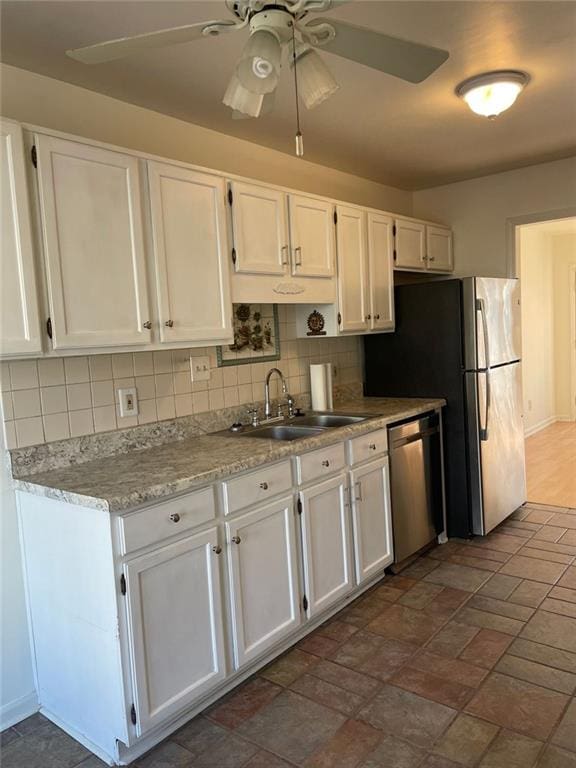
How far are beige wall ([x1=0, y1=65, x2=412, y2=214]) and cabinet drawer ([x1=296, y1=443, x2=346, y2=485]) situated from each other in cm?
163

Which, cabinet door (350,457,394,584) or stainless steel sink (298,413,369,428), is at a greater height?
stainless steel sink (298,413,369,428)

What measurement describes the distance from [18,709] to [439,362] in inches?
113

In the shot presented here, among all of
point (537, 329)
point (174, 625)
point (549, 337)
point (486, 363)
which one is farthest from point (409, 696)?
point (549, 337)

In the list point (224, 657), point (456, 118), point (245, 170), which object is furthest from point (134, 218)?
point (456, 118)

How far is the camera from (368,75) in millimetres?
2463

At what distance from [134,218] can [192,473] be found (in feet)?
3.32

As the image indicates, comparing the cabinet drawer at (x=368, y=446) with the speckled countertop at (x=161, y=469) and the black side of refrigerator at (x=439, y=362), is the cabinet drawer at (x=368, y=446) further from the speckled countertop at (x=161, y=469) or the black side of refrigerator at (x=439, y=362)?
the black side of refrigerator at (x=439, y=362)

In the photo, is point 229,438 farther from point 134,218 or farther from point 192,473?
point 134,218

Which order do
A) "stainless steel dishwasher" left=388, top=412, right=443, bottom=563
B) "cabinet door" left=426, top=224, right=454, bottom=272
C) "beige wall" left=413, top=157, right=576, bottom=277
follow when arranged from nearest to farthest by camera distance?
"stainless steel dishwasher" left=388, top=412, right=443, bottom=563, "beige wall" left=413, top=157, right=576, bottom=277, "cabinet door" left=426, top=224, right=454, bottom=272

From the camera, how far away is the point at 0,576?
211 cm

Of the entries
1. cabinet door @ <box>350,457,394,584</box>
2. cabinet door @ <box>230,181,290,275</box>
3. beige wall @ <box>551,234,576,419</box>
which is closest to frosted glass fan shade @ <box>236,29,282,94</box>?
cabinet door @ <box>230,181,290,275</box>

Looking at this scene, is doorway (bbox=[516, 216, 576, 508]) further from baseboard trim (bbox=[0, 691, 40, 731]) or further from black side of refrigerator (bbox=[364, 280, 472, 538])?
baseboard trim (bbox=[0, 691, 40, 731])

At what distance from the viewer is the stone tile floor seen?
1.88 meters

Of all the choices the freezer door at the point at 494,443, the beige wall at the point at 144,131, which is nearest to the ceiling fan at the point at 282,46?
the beige wall at the point at 144,131
